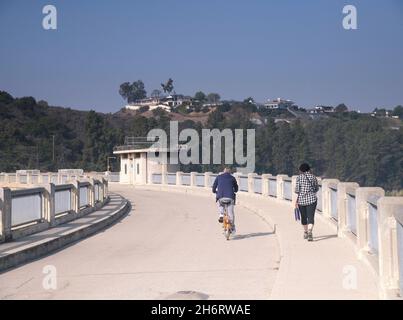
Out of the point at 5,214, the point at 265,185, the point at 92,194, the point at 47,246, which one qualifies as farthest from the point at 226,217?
the point at 265,185

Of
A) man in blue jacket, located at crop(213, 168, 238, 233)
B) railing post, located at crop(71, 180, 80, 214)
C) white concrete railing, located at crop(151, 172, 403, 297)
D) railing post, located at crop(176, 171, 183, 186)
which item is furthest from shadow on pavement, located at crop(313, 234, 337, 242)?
railing post, located at crop(176, 171, 183, 186)

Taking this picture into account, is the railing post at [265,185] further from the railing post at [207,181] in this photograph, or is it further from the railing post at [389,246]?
the railing post at [389,246]

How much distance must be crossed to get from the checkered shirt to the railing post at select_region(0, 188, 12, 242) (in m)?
6.01

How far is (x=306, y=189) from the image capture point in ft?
42.4

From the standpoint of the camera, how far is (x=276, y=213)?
1997cm

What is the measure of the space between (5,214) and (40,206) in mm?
2571

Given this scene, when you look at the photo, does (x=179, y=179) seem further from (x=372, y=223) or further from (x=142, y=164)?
(x=372, y=223)

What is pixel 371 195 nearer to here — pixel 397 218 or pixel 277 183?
pixel 397 218

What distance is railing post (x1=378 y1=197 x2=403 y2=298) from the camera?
7.21 meters

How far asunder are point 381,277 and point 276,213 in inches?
490

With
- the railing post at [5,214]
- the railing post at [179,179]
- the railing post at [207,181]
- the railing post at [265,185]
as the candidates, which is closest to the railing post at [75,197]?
the railing post at [5,214]

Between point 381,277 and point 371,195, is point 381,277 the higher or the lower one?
the lower one

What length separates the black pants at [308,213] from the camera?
1282 centimetres
